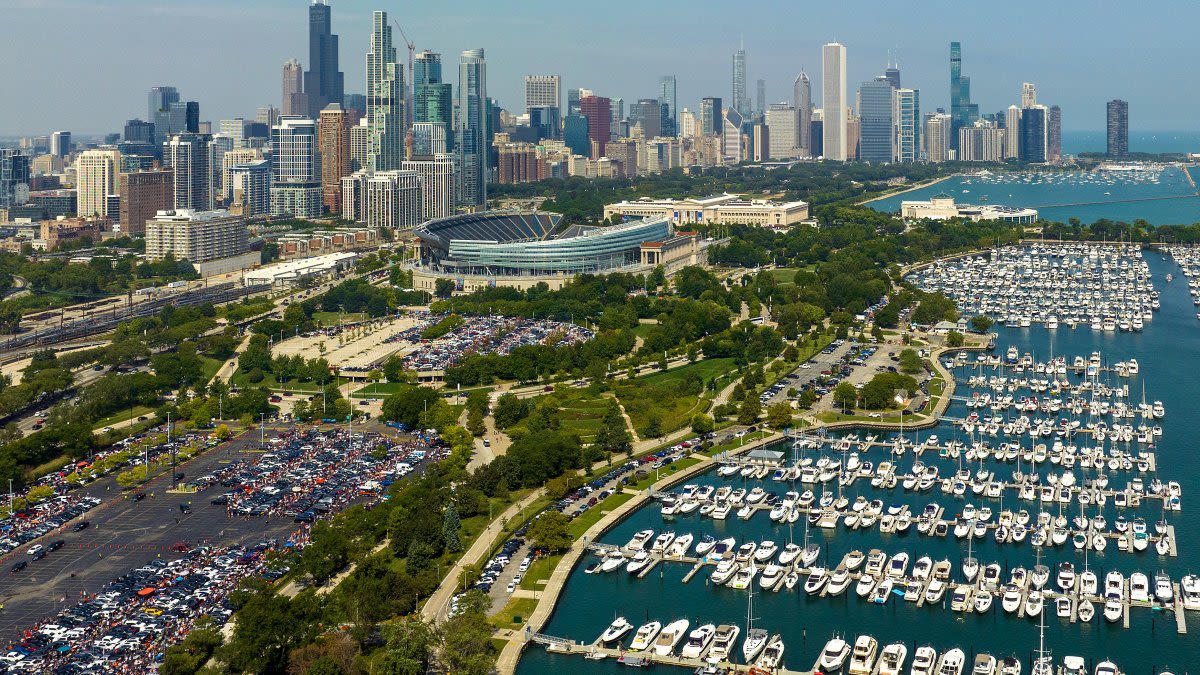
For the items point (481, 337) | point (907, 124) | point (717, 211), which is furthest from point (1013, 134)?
point (481, 337)

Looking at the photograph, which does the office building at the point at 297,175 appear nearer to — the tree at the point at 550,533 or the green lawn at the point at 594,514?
the green lawn at the point at 594,514

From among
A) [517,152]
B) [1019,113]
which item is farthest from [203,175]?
[1019,113]

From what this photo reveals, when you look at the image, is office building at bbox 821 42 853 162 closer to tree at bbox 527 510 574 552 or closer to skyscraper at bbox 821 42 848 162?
skyscraper at bbox 821 42 848 162

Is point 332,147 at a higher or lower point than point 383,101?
lower

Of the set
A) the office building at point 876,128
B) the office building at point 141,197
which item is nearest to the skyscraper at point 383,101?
the office building at point 141,197

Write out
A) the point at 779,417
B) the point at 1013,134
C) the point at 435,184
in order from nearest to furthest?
1. the point at 779,417
2. the point at 435,184
3. the point at 1013,134

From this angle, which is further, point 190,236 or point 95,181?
point 95,181

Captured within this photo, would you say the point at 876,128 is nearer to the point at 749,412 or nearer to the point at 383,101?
the point at 383,101
